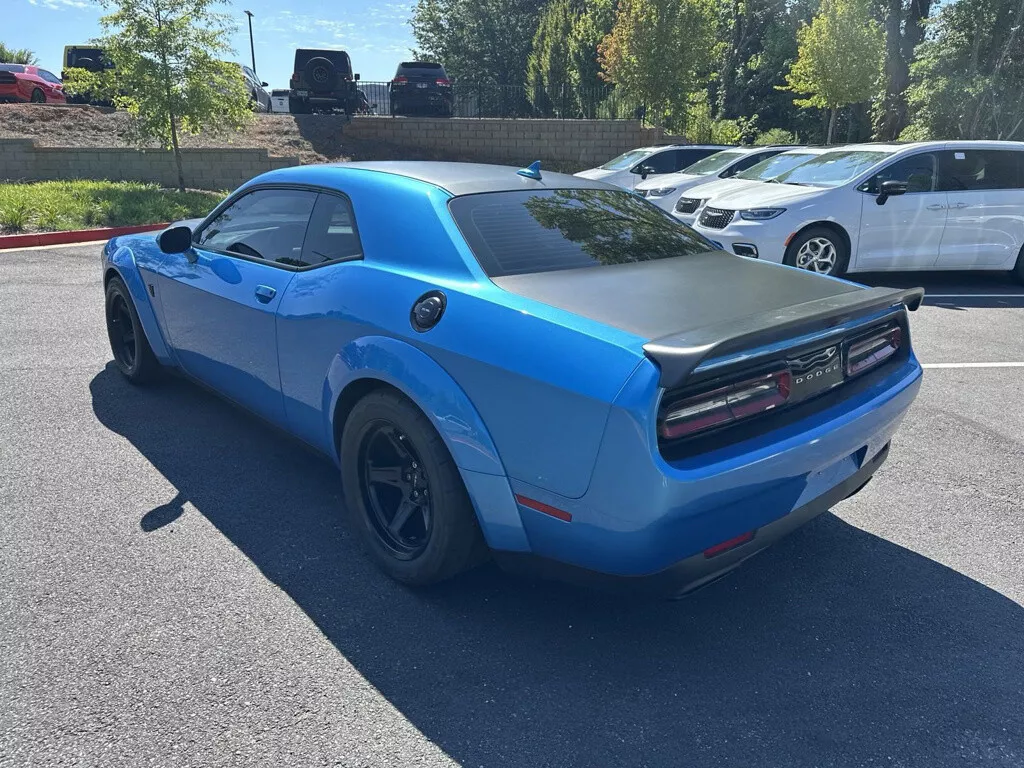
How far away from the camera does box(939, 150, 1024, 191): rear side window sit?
8781 mm

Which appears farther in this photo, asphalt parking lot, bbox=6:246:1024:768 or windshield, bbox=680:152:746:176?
windshield, bbox=680:152:746:176

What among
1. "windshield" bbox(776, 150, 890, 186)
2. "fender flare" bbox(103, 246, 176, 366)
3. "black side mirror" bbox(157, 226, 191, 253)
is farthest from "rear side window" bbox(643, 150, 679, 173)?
"black side mirror" bbox(157, 226, 191, 253)

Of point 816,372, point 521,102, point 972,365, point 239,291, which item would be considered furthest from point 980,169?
point 521,102

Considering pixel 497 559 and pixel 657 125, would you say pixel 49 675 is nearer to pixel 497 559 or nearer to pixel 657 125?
pixel 497 559

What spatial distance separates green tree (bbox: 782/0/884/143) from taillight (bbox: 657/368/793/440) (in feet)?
72.9

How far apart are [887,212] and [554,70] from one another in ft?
77.6

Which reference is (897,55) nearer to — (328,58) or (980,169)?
(328,58)

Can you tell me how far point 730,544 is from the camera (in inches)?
93.3

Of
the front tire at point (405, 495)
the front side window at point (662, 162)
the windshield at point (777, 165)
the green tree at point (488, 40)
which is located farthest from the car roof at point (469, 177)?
the green tree at point (488, 40)

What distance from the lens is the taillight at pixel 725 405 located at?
223 centimetres

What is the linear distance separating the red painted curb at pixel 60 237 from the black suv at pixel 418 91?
41.8 ft

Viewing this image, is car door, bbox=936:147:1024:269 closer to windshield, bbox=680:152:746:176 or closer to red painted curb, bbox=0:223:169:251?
windshield, bbox=680:152:746:176

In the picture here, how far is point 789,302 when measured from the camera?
2.74m

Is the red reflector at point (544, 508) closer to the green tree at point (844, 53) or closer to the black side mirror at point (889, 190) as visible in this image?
the black side mirror at point (889, 190)
